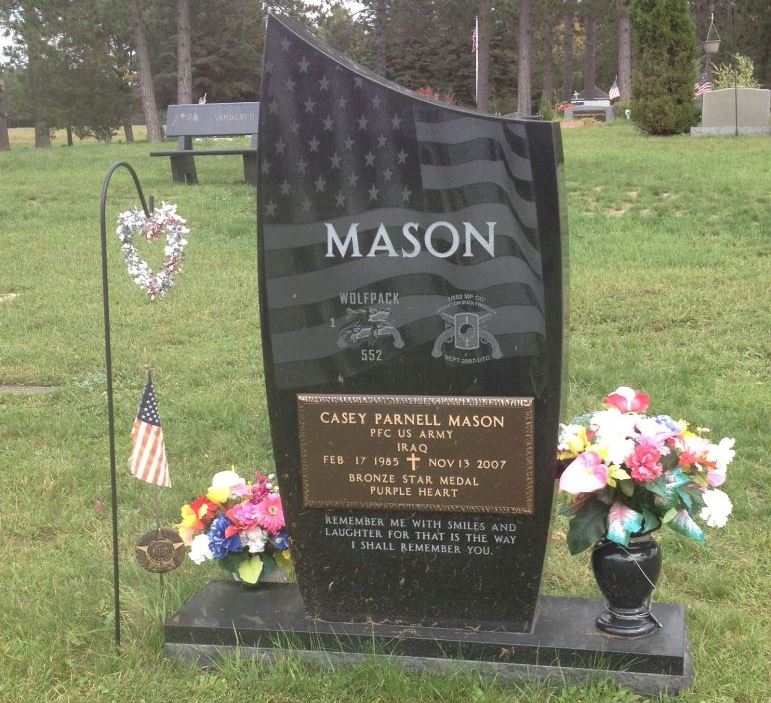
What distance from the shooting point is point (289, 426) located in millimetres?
3459

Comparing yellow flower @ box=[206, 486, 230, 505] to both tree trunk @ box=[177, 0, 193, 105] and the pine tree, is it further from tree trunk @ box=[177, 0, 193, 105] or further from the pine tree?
tree trunk @ box=[177, 0, 193, 105]

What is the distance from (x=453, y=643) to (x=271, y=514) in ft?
2.62

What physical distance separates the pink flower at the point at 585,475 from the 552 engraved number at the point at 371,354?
27.3 inches

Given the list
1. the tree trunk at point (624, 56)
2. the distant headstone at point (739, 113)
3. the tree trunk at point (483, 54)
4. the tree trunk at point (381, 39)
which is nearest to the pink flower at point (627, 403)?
the distant headstone at point (739, 113)

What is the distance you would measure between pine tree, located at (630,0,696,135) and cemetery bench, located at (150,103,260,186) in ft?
20.8

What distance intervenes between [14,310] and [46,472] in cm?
370

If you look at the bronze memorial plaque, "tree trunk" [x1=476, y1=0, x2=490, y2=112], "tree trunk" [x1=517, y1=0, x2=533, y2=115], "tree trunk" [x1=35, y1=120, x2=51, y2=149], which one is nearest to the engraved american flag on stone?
the bronze memorial plaque

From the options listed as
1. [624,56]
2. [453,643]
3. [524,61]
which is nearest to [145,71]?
[524,61]

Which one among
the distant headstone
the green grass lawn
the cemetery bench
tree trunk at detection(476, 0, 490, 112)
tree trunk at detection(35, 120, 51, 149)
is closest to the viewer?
→ the green grass lawn

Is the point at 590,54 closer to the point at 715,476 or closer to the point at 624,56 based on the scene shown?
the point at 624,56

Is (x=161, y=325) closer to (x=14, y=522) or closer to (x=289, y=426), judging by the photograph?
(x=14, y=522)

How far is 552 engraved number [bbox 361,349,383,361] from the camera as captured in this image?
331cm

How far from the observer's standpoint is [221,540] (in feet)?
11.9

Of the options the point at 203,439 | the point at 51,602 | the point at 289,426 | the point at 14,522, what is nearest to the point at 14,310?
the point at 203,439
